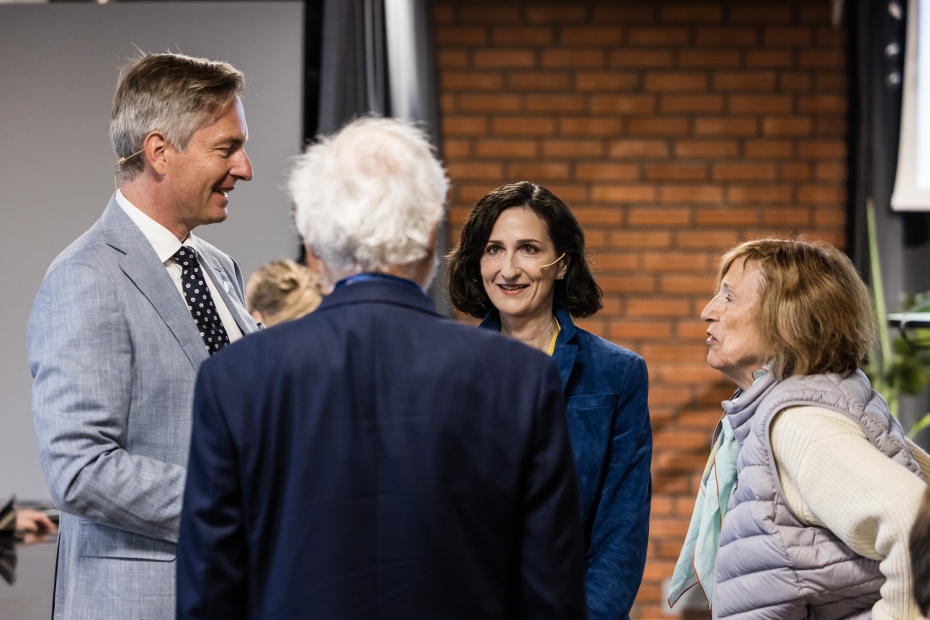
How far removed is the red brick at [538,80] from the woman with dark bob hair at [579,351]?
2.32 metres

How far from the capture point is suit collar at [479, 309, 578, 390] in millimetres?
1782

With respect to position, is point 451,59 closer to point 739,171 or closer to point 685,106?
point 685,106

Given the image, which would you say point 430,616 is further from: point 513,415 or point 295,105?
point 295,105

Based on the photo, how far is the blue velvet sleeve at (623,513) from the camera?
5.45 feet

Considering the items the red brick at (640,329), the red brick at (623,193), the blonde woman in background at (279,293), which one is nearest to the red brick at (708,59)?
the red brick at (623,193)

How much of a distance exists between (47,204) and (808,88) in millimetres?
3241

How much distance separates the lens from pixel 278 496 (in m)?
1.07

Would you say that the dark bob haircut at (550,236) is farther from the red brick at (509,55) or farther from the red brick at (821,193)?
the red brick at (821,193)

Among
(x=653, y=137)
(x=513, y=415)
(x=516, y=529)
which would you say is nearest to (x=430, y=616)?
(x=516, y=529)

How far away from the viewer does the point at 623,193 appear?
413 cm

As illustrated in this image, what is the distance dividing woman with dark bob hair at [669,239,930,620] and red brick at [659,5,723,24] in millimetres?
2677

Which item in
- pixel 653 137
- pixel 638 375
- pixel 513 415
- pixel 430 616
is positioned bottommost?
pixel 430 616

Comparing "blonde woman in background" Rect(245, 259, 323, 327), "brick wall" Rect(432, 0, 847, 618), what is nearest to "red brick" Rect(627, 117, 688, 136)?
"brick wall" Rect(432, 0, 847, 618)

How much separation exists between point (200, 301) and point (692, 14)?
3.18 meters
